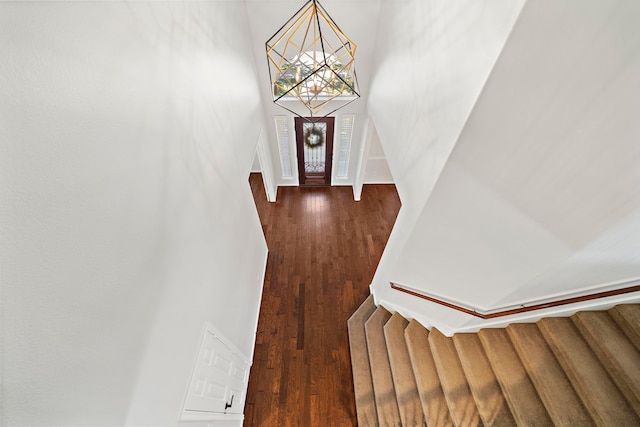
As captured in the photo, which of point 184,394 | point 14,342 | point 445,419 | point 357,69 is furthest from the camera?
point 357,69

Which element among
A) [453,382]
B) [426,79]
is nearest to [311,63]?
[426,79]

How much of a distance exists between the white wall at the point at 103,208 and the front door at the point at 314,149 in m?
3.09

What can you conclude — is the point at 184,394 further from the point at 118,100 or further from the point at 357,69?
the point at 357,69

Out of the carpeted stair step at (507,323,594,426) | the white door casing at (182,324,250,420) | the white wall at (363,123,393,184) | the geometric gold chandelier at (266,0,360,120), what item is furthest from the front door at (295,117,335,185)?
the carpeted stair step at (507,323,594,426)

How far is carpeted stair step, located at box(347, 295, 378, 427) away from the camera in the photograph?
3.00 m

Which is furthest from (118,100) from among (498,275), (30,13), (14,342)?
(498,275)

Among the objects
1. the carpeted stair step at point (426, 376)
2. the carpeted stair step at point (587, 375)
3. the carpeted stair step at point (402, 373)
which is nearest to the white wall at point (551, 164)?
the carpeted stair step at point (587, 375)

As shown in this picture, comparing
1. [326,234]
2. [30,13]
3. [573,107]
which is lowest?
[573,107]

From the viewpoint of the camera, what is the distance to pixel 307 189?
6.05 m

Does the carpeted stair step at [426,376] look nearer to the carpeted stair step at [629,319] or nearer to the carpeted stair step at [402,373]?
the carpeted stair step at [402,373]

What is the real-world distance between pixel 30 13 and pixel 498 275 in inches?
103

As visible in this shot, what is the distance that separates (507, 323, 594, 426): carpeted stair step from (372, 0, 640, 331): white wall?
18.3 inches

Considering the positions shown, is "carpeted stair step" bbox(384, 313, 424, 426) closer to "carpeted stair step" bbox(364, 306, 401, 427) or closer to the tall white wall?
"carpeted stair step" bbox(364, 306, 401, 427)

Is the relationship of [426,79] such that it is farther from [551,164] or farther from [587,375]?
[587,375]
